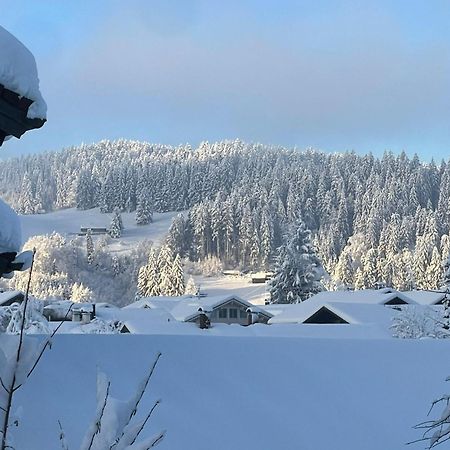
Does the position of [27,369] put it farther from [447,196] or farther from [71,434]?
[447,196]

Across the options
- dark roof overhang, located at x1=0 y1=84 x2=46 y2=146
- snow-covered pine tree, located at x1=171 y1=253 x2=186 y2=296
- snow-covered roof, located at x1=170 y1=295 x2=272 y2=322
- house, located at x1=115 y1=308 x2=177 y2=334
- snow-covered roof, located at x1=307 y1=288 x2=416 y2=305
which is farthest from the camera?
snow-covered pine tree, located at x1=171 y1=253 x2=186 y2=296

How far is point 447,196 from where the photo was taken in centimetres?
9869

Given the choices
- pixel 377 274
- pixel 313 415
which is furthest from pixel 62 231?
pixel 313 415

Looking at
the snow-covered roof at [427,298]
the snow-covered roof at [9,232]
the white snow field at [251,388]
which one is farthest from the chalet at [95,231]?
the snow-covered roof at [9,232]

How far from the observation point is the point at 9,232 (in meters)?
3.04

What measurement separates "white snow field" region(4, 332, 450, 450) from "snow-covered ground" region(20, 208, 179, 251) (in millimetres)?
95258

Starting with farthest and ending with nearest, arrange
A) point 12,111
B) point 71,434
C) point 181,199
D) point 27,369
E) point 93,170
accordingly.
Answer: point 93,170 → point 181,199 → point 71,434 → point 12,111 → point 27,369

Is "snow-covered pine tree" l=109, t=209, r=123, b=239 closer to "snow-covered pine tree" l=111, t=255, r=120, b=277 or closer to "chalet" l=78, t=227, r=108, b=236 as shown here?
"chalet" l=78, t=227, r=108, b=236

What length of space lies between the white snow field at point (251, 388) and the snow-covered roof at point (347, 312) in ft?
75.8

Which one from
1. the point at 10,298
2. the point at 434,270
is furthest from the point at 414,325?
the point at 434,270

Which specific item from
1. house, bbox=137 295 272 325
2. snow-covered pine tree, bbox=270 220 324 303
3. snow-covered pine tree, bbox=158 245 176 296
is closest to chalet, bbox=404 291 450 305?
snow-covered pine tree, bbox=270 220 324 303

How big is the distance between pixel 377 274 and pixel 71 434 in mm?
75730

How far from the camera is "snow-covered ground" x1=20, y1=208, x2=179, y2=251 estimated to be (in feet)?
351

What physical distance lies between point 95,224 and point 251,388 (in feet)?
374
